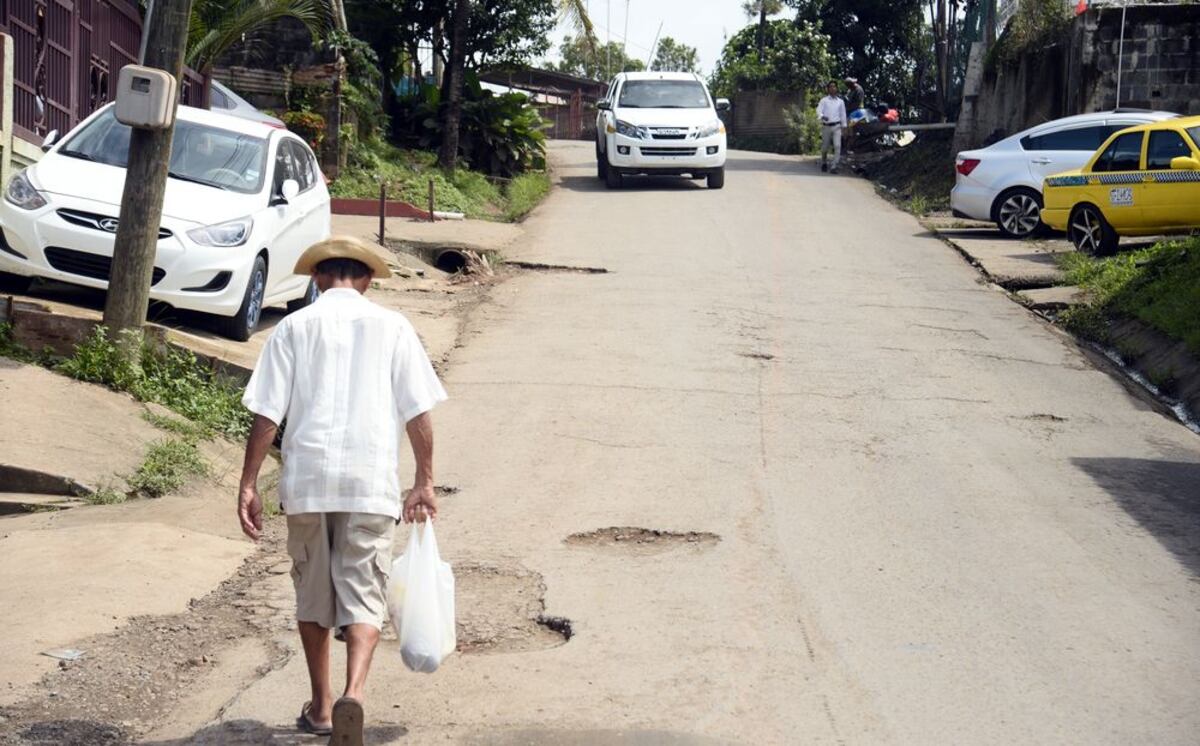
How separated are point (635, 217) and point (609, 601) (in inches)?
587

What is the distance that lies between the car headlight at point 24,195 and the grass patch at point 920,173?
14.9 metres

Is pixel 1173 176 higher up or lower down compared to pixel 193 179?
higher up

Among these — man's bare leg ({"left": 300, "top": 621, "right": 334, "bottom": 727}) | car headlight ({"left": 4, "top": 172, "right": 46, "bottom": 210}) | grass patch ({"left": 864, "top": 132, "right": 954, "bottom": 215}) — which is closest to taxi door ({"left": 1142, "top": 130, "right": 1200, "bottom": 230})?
grass patch ({"left": 864, "top": 132, "right": 954, "bottom": 215})

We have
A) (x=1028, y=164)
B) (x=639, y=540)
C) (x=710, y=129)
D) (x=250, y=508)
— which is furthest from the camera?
(x=710, y=129)

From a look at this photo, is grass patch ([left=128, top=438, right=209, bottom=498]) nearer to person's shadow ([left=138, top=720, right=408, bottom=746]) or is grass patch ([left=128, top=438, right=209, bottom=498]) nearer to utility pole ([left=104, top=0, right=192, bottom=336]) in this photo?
utility pole ([left=104, top=0, right=192, bottom=336])

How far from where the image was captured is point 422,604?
4980 mm

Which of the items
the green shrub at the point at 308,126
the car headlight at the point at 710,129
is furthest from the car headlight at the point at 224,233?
the car headlight at the point at 710,129

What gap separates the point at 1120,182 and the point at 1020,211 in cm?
256

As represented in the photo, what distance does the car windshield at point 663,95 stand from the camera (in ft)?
84.4

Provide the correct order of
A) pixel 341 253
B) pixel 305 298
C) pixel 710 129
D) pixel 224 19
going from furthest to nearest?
pixel 710 129 → pixel 224 19 → pixel 305 298 → pixel 341 253

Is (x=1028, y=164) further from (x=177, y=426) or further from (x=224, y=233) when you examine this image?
(x=177, y=426)

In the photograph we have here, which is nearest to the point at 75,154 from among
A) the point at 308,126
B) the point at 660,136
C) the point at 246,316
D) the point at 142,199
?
the point at 246,316

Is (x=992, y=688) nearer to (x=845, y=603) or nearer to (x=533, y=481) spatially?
(x=845, y=603)

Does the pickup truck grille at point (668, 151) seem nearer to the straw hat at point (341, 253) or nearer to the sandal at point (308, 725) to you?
the straw hat at point (341, 253)
